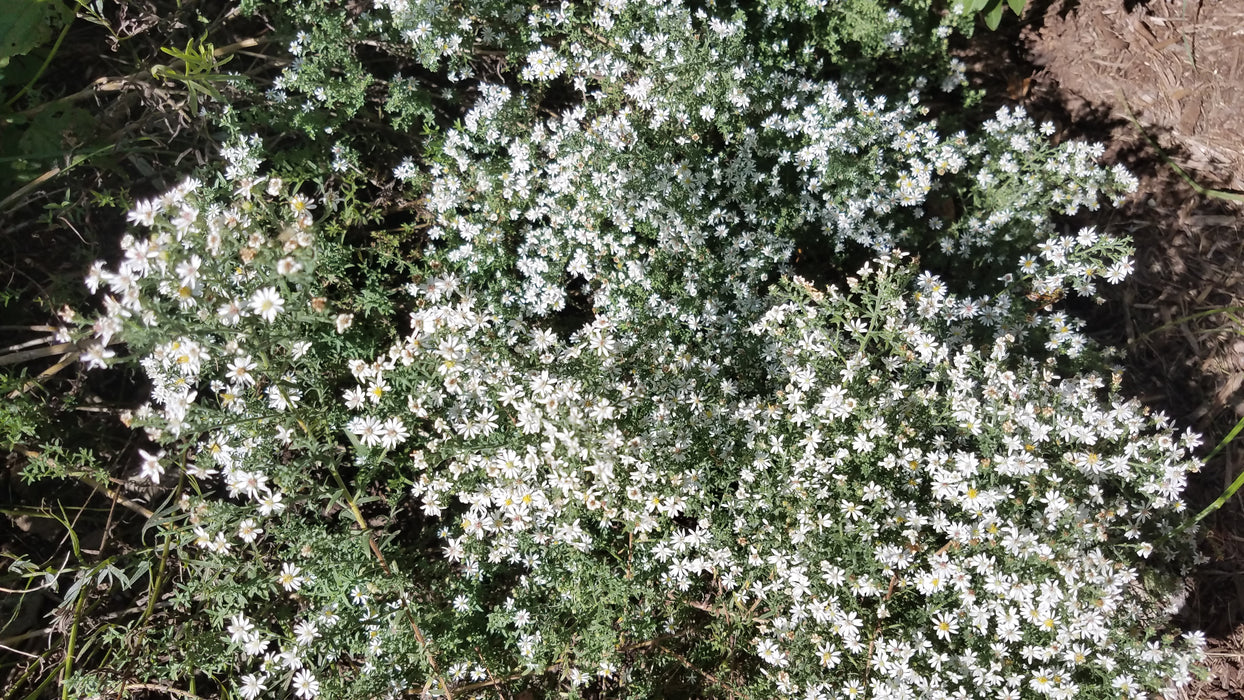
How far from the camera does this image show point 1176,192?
16.9 feet

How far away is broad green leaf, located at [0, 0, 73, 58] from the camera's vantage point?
4195mm

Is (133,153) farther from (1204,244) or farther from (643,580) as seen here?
(1204,244)

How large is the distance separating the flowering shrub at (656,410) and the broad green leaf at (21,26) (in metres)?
1.35

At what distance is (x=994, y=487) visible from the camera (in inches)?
146

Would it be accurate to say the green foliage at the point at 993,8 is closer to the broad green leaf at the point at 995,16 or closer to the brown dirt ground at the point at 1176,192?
the broad green leaf at the point at 995,16

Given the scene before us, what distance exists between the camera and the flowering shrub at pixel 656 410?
3.36 metres

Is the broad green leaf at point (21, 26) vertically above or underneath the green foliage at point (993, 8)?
underneath

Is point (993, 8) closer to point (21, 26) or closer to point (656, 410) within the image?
point (656, 410)

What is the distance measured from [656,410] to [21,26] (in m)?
4.16

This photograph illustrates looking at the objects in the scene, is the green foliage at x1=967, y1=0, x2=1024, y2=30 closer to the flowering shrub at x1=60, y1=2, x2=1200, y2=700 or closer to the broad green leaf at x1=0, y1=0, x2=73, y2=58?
the flowering shrub at x1=60, y1=2, x2=1200, y2=700

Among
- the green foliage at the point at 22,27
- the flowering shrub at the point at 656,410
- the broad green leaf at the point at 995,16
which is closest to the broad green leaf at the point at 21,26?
the green foliage at the point at 22,27

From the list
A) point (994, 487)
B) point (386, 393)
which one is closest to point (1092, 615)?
point (994, 487)

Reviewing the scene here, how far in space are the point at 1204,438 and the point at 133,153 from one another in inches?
273

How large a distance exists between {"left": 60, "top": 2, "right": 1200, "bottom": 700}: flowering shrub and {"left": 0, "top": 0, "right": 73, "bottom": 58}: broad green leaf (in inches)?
53.2
